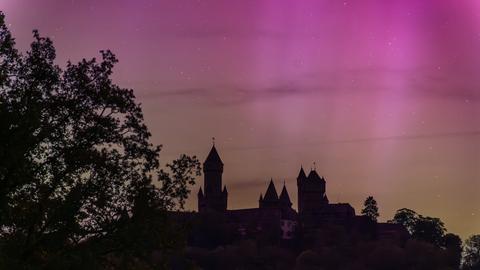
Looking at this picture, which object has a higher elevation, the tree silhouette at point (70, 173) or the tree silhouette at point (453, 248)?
the tree silhouette at point (453, 248)

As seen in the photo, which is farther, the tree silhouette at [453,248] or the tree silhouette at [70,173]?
the tree silhouette at [453,248]

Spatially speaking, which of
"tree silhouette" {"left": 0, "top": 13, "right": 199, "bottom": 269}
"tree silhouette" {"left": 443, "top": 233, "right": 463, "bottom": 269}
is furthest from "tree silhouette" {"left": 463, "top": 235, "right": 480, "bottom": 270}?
"tree silhouette" {"left": 0, "top": 13, "right": 199, "bottom": 269}

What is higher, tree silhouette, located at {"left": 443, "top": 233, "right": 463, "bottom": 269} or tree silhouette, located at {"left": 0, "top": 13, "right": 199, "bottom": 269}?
tree silhouette, located at {"left": 443, "top": 233, "right": 463, "bottom": 269}

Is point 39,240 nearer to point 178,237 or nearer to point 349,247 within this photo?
point 178,237

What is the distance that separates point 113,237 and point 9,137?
4.23m

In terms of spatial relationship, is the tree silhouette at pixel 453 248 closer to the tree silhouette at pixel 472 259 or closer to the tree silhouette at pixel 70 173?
the tree silhouette at pixel 472 259

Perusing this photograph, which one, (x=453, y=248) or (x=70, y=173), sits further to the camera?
(x=453, y=248)

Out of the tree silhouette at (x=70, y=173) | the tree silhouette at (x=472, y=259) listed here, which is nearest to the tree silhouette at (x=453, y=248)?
the tree silhouette at (x=472, y=259)

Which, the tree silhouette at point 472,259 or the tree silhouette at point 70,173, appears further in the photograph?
the tree silhouette at point 472,259

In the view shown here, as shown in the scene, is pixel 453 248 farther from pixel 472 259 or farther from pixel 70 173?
pixel 70 173

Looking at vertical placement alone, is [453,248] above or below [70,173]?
above

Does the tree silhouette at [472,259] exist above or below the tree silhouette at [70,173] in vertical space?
above

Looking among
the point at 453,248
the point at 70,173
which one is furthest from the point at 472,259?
the point at 70,173

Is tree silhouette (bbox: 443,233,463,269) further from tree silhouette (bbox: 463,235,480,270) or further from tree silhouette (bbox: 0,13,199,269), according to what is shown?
tree silhouette (bbox: 0,13,199,269)
